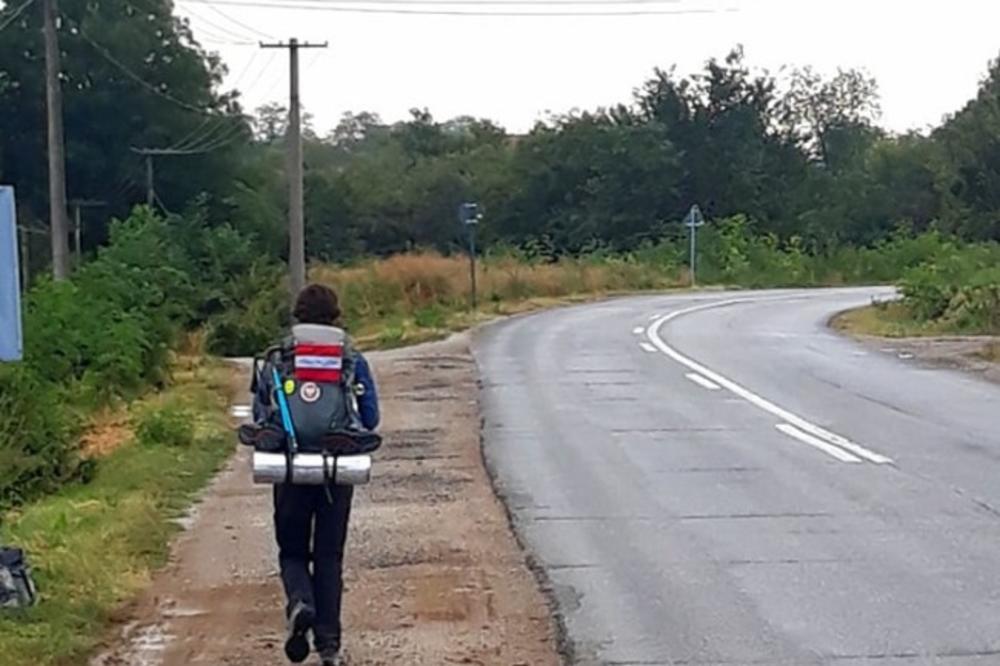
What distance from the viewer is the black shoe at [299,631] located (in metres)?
7.62

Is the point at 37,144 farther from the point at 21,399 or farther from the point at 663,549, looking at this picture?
the point at 663,549

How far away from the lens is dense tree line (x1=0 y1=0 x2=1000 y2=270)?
6050 centimetres

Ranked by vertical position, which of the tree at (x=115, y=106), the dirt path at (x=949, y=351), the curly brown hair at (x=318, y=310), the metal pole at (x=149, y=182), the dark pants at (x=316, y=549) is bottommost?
the dirt path at (x=949, y=351)

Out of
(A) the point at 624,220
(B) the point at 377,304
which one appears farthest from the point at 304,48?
(A) the point at 624,220

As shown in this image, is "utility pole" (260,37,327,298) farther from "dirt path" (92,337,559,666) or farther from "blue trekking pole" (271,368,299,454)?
"blue trekking pole" (271,368,299,454)

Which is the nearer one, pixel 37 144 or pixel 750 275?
pixel 37 144

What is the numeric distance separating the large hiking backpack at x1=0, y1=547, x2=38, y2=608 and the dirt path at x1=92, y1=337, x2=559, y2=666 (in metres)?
0.51

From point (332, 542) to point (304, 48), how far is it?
36918 millimetres

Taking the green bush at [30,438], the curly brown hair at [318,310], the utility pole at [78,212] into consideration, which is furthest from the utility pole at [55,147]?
the curly brown hair at [318,310]

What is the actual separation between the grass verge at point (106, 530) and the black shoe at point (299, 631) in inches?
39.4

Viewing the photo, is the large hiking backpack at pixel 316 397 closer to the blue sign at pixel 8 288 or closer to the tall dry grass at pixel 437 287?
the blue sign at pixel 8 288

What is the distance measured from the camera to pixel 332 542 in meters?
7.80

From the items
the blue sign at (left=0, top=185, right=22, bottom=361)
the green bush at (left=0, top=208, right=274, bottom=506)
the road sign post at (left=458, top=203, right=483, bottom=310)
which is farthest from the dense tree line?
the blue sign at (left=0, top=185, right=22, bottom=361)

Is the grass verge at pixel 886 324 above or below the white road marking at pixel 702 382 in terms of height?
below
